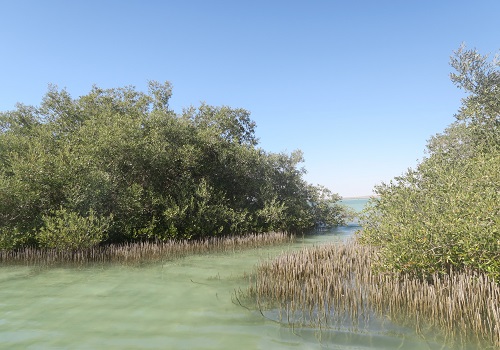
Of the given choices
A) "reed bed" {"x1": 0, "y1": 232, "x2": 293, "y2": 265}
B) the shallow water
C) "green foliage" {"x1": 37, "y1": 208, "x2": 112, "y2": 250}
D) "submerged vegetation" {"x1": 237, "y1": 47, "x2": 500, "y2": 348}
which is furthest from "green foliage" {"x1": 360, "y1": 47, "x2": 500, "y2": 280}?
"green foliage" {"x1": 37, "y1": 208, "x2": 112, "y2": 250}

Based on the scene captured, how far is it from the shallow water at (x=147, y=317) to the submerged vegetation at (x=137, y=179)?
3982 millimetres

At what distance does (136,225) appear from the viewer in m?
18.8

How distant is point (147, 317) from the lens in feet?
24.0

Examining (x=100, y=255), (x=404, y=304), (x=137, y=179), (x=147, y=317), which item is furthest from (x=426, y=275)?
(x=137, y=179)

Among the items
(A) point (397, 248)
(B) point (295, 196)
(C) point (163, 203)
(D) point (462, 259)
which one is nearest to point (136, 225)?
(C) point (163, 203)

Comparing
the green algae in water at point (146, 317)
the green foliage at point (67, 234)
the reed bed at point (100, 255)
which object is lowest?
the green algae in water at point (146, 317)

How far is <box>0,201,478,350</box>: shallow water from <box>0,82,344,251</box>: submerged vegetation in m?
3.98

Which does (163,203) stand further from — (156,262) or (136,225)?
(156,262)

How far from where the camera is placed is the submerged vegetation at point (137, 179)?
15016 millimetres

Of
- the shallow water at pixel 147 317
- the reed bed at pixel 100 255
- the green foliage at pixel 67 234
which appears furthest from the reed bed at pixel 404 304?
the green foliage at pixel 67 234

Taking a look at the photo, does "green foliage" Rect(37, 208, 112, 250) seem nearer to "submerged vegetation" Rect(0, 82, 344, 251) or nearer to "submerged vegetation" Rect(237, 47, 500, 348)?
"submerged vegetation" Rect(0, 82, 344, 251)

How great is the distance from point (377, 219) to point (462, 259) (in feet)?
12.0

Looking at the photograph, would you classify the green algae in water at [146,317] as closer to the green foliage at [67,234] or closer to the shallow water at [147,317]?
the shallow water at [147,317]

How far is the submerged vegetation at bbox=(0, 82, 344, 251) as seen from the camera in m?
15.0
